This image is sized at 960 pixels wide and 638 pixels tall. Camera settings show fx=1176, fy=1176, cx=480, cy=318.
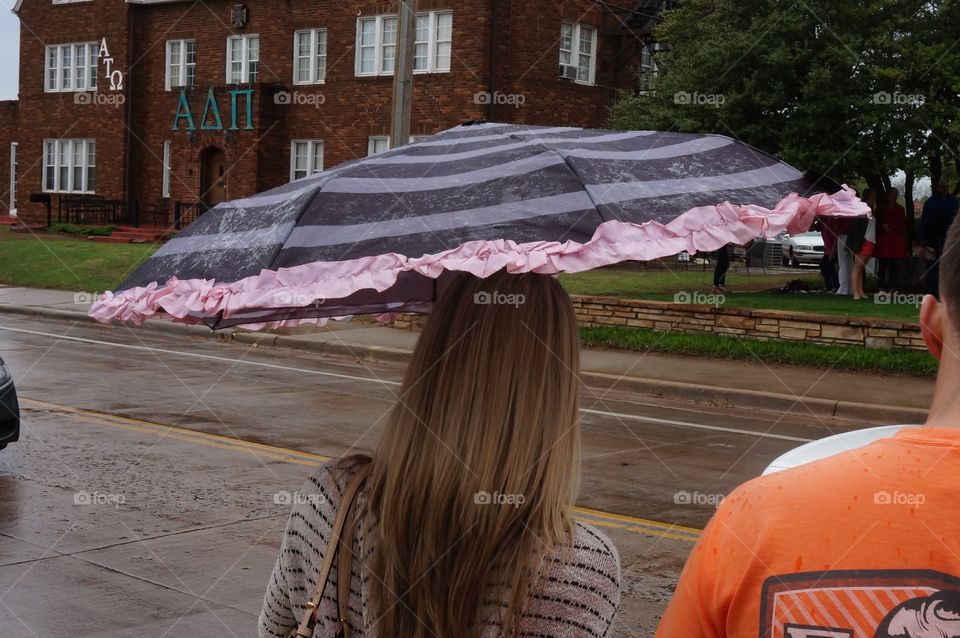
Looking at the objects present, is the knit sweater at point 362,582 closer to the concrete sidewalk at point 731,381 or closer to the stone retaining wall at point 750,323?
the concrete sidewalk at point 731,381

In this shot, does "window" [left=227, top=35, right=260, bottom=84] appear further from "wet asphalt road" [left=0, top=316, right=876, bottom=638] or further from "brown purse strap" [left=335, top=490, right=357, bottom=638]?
"brown purse strap" [left=335, top=490, right=357, bottom=638]

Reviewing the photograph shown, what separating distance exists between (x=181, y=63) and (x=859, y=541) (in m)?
38.8

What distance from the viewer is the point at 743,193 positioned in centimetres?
299

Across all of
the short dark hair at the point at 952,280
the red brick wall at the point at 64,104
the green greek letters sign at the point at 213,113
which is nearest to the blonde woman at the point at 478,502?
the short dark hair at the point at 952,280

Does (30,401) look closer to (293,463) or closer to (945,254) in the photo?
(293,463)

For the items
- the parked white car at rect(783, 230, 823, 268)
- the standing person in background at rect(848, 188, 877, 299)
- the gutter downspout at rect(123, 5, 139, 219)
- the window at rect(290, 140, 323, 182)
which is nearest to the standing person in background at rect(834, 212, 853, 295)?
the standing person in background at rect(848, 188, 877, 299)

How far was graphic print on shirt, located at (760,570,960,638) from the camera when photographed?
1465 millimetres

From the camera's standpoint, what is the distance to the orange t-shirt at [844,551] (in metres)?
1.47

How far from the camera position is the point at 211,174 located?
3706cm

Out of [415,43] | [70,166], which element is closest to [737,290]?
[415,43]

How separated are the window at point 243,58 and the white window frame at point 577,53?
9863mm

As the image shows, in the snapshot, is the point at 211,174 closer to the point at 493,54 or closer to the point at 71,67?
the point at 71,67

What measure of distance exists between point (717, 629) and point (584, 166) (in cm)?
138

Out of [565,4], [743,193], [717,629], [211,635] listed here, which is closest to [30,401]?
[211,635]
